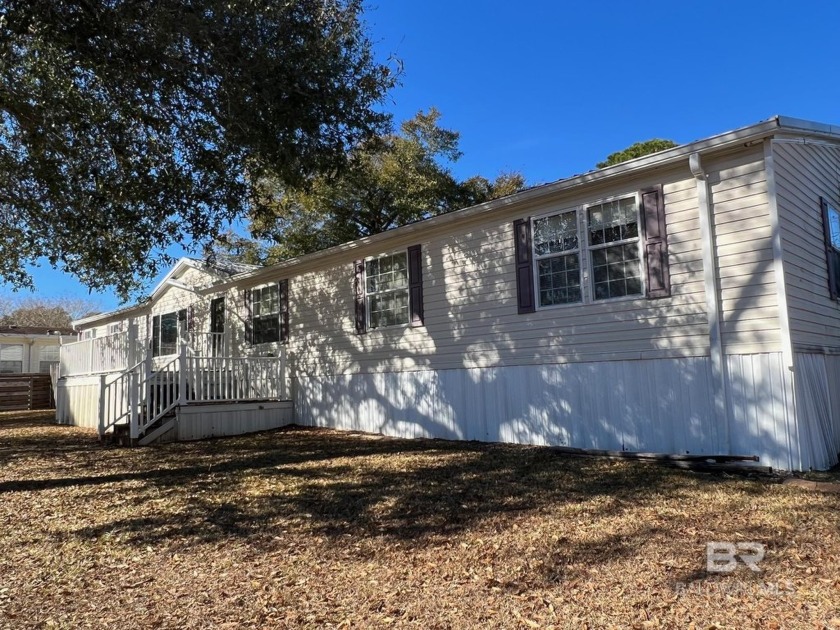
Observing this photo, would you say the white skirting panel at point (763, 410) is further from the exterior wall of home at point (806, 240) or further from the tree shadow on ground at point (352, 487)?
the tree shadow on ground at point (352, 487)

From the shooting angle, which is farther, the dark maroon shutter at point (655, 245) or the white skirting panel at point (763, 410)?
the dark maroon shutter at point (655, 245)

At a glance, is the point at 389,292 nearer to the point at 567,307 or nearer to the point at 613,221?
the point at 567,307

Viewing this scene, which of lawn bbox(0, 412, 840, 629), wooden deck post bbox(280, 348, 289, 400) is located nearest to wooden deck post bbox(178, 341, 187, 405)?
wooden deck post bbox(280, 348, 289, 400)

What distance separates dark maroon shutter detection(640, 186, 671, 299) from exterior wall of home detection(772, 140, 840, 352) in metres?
1.22

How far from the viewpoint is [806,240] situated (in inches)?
293

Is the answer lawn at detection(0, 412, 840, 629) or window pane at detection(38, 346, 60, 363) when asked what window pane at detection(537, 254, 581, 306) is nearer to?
lawn at detection(0, 412, 840, 629)

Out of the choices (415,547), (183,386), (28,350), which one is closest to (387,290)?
(183,386)

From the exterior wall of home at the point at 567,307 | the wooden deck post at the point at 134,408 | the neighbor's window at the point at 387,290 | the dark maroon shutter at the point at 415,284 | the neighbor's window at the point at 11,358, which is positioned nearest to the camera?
the exterior wall of home at the point at 567,307

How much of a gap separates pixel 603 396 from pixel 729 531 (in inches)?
136

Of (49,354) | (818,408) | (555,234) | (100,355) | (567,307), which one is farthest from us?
(49,354)

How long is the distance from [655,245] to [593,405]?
2.20 metres

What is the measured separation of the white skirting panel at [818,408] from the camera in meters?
6.54

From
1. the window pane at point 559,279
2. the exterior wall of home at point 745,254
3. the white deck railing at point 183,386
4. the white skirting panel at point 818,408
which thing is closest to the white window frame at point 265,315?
the white deck railing at point 183,386

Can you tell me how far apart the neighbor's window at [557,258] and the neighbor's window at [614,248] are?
0.25m
